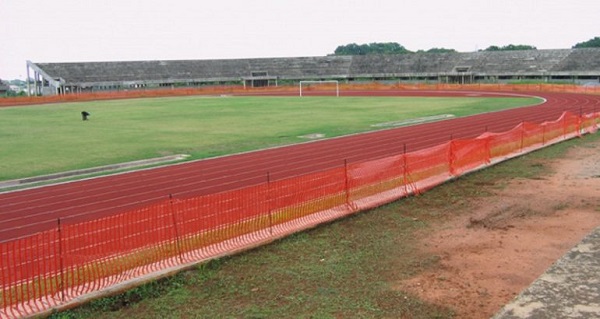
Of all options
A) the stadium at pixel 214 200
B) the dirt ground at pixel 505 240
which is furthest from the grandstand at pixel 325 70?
the dirt ground at pixel 505 240

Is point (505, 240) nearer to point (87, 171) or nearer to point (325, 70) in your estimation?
point (87, 171)

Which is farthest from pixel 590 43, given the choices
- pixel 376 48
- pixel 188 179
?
pixel 188 179

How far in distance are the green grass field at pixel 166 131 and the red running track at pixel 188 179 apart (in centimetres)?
253

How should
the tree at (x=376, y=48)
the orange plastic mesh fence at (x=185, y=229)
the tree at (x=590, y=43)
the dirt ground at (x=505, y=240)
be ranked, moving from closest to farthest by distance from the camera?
the dirt ground at (x=505, y=240)
the orange plastic mesh fence at (x=185, y=229)
the tree at (x=590, y=43)
the tree at (x=376, y=48)

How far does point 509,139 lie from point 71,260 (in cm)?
1908

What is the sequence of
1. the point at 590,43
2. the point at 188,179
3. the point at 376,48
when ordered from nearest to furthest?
the point at 188,179 → the point at 590,43 → the point at 376,48

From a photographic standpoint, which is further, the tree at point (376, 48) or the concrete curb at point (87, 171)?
the tree at point (376, 48)

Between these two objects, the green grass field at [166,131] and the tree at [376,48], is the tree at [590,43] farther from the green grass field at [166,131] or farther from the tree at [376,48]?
the green grass field at [166,131]

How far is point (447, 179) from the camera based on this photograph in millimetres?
18484

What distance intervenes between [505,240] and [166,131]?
1022 inches

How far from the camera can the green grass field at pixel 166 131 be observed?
2473 centimetres

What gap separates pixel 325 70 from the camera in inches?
4488

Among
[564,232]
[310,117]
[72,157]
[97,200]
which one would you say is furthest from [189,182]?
[310,117]

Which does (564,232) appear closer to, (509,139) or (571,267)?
(571,267)
